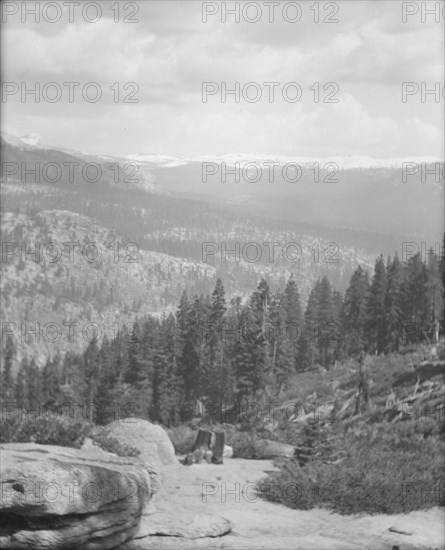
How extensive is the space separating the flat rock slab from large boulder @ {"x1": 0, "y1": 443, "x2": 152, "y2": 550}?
0.43 m

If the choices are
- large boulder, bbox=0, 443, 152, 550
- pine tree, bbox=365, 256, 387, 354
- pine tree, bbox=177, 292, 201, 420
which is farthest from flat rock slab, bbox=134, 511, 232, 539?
pine tree, bbox=365, 256, 387, 354

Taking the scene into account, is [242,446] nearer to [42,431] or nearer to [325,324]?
[42,431]

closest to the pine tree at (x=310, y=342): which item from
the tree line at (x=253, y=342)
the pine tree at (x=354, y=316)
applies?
the tree line at (x=253, y=342)

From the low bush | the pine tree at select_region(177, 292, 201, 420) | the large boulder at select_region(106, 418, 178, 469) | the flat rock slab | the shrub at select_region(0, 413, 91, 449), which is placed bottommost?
the pine tree at select_region(177, 292, 201, 420)

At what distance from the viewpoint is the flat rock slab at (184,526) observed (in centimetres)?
1516

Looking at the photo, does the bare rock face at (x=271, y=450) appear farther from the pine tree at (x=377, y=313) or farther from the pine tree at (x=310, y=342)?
the pine tree at (x=310, y=342)

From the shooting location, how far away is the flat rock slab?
1516cm

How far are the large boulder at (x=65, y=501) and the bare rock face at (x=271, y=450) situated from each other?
901 cm

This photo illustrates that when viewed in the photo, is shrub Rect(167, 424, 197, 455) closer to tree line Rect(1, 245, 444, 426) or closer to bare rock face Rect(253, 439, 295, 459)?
bare rock face Rect(253, 439, 295, 459)

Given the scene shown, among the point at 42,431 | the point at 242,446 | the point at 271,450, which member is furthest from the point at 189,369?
the point at 42,431

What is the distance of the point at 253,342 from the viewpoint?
68875mm

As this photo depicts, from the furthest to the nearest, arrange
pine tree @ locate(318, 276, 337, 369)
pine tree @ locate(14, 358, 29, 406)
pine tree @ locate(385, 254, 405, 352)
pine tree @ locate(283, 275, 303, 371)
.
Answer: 1. pine tree @ locate(14, 358, 29, 406)
2. pine tree @ locate(318, 276, 337, 369)
3. pine tree @ locate(283, 275, 303, 371)
4. pine tree @ locate(385, 254, 405, 352)

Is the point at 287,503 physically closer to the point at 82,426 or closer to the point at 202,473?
the point at 202,473

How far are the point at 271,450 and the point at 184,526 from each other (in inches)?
355
